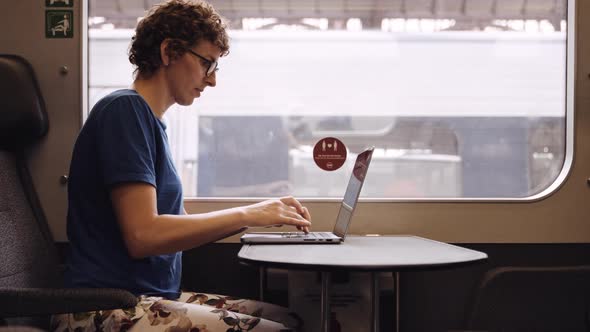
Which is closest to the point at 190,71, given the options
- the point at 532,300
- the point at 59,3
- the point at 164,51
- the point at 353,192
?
the point at 164,51

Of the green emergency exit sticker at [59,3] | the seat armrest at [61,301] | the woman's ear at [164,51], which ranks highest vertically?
the green emergency exit sticker at [59,3]

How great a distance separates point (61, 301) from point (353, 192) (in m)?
0.95

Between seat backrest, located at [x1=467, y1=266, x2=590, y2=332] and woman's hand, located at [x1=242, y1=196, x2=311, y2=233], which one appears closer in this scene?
woman's hand, located at [x1=242, y1=196, x2=311, y2=233]

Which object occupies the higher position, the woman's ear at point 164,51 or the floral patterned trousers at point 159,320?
the woman's ear at point 164,51

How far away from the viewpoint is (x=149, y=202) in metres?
1.65

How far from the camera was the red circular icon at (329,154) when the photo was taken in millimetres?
2547

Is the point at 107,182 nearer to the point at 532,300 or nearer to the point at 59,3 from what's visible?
the point at 59,3

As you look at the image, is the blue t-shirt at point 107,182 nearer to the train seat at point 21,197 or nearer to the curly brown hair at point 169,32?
the curly brown hair at point 169,32

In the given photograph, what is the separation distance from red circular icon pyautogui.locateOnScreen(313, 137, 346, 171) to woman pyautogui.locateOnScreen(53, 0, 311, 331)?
20.8 inches

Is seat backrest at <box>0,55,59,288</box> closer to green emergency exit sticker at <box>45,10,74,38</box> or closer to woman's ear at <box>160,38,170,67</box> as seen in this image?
green emergency exit sticker at <box>45,10,74,38</box>

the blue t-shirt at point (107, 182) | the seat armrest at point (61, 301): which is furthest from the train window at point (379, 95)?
the seat armrest at point (61, 301)

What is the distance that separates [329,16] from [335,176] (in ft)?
2.09

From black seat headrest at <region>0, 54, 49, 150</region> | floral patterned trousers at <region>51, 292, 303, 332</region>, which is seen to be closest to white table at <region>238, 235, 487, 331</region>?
floral patterned trousers at <region>51, 292, 303, 332</region>

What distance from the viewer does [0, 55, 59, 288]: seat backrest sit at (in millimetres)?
2039
